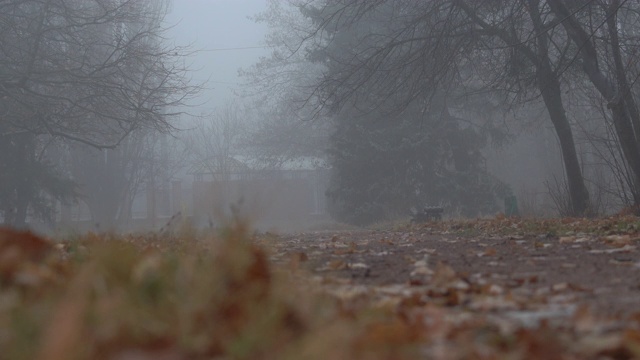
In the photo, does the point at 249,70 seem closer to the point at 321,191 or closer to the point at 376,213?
the point at 321,191

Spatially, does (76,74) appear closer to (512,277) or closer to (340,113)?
(340,113)

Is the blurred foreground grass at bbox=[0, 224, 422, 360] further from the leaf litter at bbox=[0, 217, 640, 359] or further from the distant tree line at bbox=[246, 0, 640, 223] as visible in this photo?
the distant tree line at bbox=[246, 0, 640, 223]

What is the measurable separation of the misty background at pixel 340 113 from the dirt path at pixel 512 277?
0.82 meters

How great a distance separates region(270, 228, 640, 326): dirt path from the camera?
12.4 ft

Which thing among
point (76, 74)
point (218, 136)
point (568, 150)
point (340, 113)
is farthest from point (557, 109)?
point (218, 136)

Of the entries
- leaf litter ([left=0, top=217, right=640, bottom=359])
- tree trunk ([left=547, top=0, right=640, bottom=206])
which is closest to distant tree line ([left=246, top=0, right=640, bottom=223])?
tree trunk ([left=547, top=0, right=640, bottom=206])

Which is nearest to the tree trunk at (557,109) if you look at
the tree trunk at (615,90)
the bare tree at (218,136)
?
the tree trunk at (615,90)

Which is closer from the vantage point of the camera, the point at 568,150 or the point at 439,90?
the point at 568,150

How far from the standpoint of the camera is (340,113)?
33.7m

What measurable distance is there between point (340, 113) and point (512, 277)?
28.8 m

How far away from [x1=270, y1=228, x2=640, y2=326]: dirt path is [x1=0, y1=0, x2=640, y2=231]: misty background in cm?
82

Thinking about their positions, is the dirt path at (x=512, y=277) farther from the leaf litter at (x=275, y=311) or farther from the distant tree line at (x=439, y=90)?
the distant tree line at (x=439, y=90)

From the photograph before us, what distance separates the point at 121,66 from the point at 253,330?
22.1 m

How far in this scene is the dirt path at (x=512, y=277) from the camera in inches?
149
